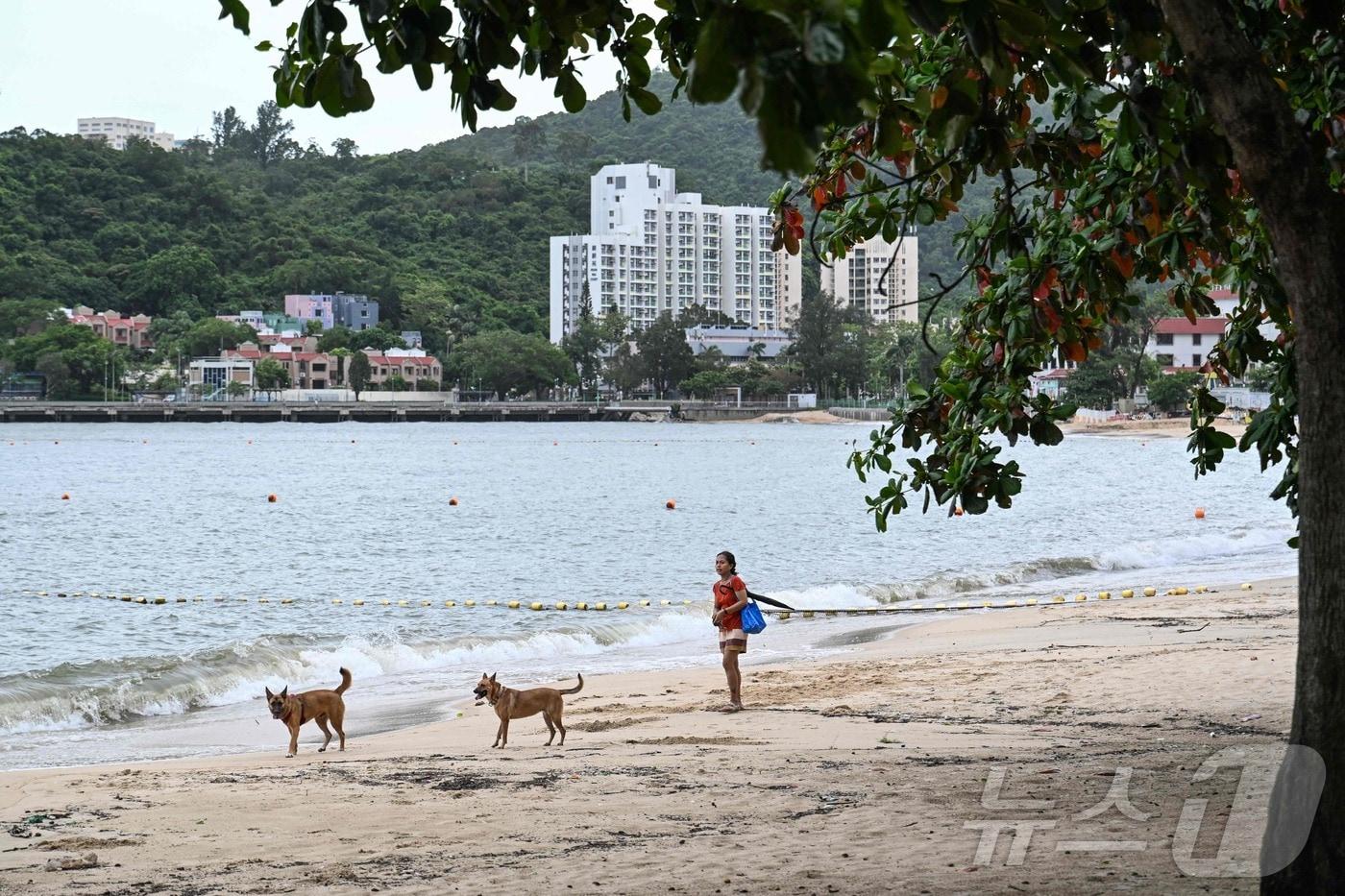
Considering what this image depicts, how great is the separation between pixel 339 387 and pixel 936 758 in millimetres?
162837

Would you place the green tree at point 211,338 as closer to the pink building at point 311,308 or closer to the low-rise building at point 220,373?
the low-rise building at point 220,373

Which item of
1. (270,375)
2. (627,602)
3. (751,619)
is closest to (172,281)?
(270,375)

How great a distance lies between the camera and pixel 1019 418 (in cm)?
794

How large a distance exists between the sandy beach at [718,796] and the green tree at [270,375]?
482ft

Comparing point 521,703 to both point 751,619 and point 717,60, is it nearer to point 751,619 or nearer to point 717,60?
point 751,619

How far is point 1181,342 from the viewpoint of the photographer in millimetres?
137250

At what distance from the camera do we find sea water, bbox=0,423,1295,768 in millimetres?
17031

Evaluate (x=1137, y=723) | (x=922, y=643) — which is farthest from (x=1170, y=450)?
(x=1137, y=723)

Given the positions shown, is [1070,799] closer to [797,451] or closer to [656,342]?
[797,451]

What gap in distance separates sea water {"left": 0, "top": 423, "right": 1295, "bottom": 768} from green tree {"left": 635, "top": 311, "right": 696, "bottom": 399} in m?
84.3

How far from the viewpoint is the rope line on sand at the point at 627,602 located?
23.1 meters

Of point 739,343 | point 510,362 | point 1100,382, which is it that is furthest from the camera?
point 739,343

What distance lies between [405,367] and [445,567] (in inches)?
5313

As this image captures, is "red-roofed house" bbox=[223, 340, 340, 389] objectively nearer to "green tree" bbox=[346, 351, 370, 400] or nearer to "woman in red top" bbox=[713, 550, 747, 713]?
"green tree" bbox=[346, 351, 370, 400]
